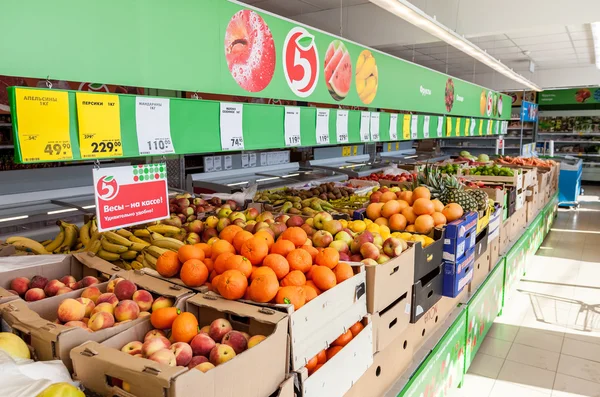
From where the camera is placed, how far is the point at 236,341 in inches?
62.4

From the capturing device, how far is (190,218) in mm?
3555

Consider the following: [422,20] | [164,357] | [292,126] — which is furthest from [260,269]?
[422,20]

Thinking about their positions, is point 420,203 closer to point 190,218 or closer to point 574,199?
point 190,218

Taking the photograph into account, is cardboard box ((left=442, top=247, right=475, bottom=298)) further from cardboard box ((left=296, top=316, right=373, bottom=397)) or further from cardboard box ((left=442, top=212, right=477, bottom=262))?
cardboard box ((left=296, top=316, right=373, bottom=397))

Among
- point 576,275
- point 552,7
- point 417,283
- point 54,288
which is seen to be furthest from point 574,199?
point 54,288

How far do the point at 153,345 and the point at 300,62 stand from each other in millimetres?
2935

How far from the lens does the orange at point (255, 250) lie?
6.77 feet

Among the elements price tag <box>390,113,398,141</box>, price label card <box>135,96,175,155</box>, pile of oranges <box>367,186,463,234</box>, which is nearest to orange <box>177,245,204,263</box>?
price label card <box>135,96,175,155</box>

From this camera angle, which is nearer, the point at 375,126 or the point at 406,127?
the point at 375,126

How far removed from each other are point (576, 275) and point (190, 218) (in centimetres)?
582

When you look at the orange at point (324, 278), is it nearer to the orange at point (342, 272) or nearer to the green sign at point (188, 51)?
the orange at point (342, 272)

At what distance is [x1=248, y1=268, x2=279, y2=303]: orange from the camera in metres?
1.75

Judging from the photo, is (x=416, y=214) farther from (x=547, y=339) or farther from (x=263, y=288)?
(x=547, y=339)

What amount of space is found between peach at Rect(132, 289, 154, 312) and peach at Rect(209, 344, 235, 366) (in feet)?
1.58
